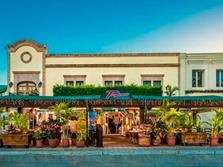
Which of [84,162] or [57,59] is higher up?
[57,59]

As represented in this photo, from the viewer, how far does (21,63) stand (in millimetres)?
34531

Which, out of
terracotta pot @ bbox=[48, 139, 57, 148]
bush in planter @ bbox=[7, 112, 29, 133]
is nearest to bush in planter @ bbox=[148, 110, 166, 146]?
terracotta pot @ bbox=[48, 139, 57, 148]

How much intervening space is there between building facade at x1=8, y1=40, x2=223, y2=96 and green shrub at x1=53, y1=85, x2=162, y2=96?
1.10 meters

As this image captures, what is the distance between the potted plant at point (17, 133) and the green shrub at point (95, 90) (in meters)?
13.4

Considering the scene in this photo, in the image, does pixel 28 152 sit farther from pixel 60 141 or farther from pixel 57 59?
pixel 57 59

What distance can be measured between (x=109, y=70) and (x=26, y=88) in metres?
7.31

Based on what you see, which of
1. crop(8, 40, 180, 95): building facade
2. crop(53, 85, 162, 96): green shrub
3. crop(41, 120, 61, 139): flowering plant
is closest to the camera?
crop(41, 120, 61, 139): flowering plant

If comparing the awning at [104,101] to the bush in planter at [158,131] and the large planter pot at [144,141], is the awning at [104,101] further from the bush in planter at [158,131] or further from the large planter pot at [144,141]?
the large planter pot at [144,141]

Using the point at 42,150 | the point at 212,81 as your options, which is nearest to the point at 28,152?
the point at 42,150

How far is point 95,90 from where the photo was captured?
33.4 meters

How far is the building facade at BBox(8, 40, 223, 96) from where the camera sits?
34.2 metres

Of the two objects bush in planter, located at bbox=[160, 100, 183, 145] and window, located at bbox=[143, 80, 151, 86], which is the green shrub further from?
bush in planter, located at bbox=[160, 100, 183, 145]

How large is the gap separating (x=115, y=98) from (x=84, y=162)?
7056 millimetres

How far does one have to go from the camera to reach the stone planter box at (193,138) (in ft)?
64.3
